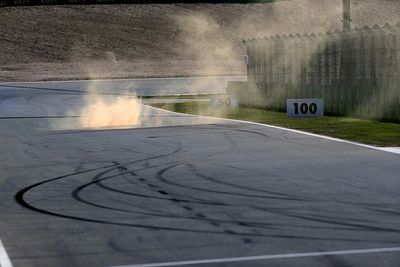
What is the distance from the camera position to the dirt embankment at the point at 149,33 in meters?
92.2

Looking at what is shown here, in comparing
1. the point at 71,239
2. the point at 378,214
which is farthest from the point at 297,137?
the point at 71,239

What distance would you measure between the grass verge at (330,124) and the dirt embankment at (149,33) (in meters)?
50.3

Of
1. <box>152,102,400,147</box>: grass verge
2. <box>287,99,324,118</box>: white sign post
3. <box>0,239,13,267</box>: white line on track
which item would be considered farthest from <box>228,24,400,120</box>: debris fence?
<box>0,239,13,267</box>: white line on track

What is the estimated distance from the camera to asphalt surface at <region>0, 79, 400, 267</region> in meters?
9.81

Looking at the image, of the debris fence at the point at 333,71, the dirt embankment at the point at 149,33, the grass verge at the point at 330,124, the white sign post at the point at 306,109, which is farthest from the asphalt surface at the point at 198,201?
the dirt embankment at the point at 149,33

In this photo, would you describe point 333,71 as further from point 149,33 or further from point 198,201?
point 149,33

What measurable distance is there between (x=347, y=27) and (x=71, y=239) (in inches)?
1131

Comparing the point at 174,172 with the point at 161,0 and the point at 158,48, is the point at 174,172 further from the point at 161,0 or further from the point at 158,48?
the point at 161,0

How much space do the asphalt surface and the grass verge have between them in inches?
46.5

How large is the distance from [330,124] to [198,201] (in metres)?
14.8

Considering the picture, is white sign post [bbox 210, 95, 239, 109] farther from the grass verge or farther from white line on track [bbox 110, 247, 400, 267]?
white line on track [bbox 110, 247, 400, 267]

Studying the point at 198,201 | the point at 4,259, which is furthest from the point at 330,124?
the point at 4,259

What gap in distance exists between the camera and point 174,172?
16.7 metres

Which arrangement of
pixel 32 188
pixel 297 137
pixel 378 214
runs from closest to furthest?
pixel 378 214, pixel 32 188, pixel 297 137
